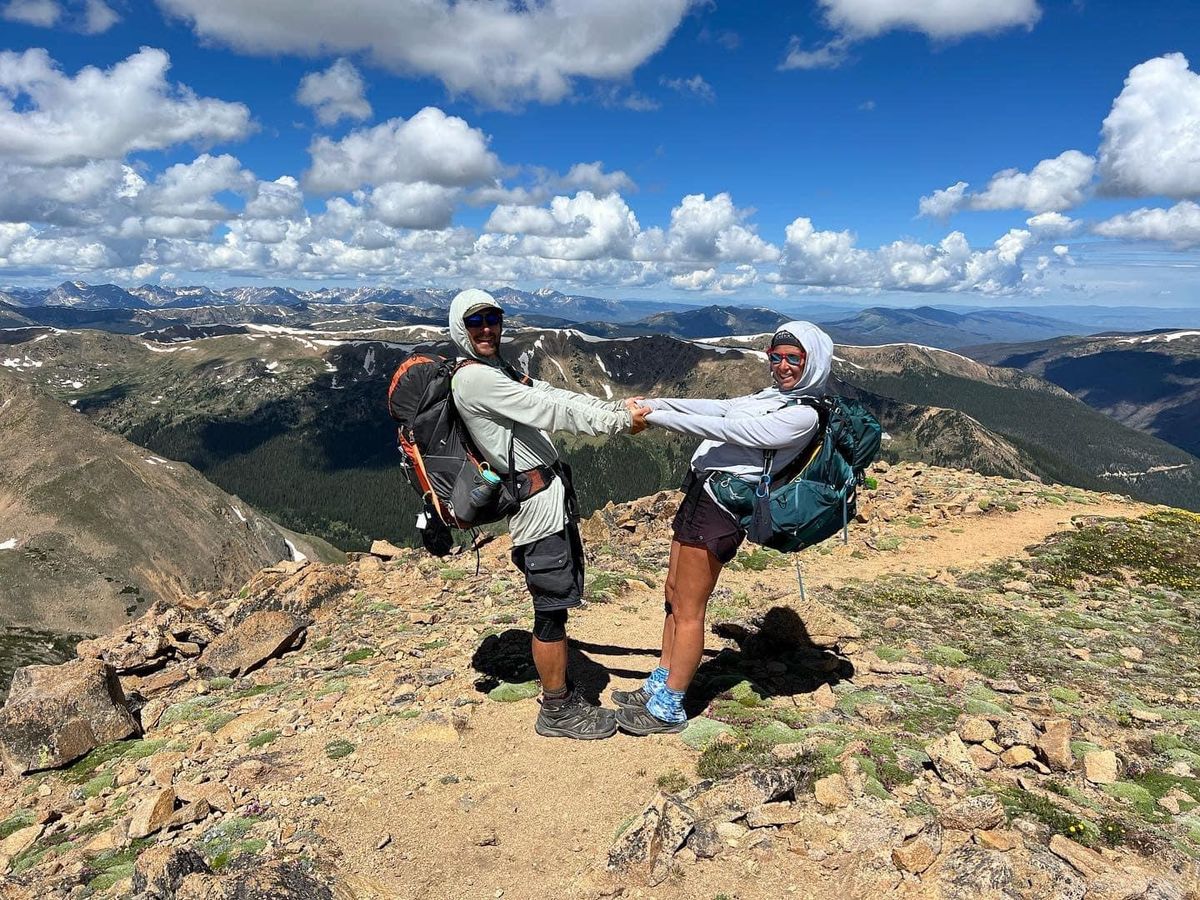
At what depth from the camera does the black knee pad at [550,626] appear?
7855 millimetres

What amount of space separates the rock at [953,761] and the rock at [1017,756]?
46cm

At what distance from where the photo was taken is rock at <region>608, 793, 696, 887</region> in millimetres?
5883

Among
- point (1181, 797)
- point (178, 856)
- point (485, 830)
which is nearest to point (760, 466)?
point (485, 830)

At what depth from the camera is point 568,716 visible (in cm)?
826

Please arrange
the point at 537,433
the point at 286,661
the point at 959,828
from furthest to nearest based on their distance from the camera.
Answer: the point at 286,661, the point at 537,433, the point at 959,828

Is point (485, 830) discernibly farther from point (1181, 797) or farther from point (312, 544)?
point (312, 544)

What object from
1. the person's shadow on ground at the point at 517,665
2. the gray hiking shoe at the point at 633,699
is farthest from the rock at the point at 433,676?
the gray hiking shoe at the point at 633,699

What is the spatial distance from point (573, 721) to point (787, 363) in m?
5.29

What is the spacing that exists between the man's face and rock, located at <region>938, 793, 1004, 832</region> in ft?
22.8

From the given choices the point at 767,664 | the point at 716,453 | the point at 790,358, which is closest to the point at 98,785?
the point at 716,453

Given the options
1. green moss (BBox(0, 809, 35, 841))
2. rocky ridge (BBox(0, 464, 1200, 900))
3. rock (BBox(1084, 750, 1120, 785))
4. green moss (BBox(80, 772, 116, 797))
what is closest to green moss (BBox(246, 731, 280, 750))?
rocky ridge (BBox(0, 464, 1200, 900))

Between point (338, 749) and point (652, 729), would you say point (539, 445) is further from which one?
point (338, 749)

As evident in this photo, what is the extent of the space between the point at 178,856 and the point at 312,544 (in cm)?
17873

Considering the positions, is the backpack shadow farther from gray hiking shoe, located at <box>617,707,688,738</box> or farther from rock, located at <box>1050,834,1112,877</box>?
rock, located at <box>1050,834,1112,877</box>
